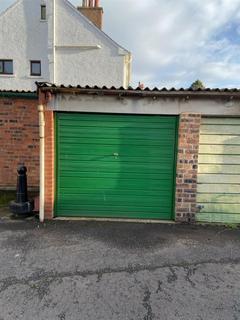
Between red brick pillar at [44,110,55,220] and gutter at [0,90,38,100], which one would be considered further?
gutter at [0,90,38,100]

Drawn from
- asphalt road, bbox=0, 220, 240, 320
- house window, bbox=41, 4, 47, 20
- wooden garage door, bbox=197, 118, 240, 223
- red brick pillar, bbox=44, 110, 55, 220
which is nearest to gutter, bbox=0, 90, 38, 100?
red brick pillar, bbox=44, 110, 55, 220

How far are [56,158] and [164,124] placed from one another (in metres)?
2.38

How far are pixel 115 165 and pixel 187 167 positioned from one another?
4.91 ft

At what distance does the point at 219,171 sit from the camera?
536 centimetres

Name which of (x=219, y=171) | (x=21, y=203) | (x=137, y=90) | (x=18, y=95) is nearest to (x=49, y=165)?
(x=21, y=203)

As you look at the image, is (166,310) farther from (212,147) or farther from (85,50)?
(85,50)

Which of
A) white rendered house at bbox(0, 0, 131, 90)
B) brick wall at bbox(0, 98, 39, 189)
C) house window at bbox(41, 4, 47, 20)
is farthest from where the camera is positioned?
house window at bbox(41, 4, 47, 20)

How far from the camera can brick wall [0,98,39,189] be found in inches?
288

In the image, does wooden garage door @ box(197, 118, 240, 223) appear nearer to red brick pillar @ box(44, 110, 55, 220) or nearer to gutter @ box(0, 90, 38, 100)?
red brick pillar @ box(44, 110, 55, 220)

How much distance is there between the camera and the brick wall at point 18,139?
7316 mm

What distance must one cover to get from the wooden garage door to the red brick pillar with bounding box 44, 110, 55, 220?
10.1 feet

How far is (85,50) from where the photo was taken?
14102 mm

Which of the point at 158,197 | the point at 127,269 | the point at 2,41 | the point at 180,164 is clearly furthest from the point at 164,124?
the point at 2,41

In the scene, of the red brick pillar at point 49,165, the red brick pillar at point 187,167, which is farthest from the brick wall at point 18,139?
the red brick pillar at point 187,167
